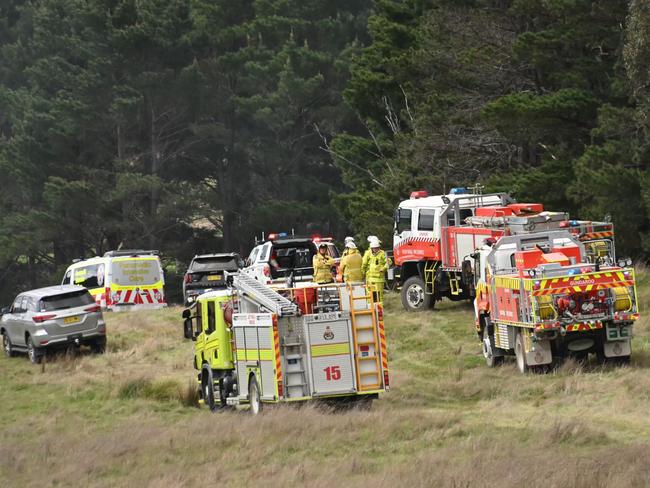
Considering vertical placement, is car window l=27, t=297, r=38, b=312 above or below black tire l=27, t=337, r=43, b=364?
above

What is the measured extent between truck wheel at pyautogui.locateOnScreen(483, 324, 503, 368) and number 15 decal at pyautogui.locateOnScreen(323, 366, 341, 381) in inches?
195

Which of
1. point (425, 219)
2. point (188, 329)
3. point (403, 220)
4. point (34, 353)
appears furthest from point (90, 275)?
point (188, 329)

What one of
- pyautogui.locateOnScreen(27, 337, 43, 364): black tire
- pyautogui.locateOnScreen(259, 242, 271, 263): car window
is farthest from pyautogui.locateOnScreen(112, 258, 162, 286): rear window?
pyautogui.locateOnScreen(27, 337, 43, 364): black tire

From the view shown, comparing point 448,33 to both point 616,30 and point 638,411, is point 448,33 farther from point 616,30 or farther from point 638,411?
point 638,411

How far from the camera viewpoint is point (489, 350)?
902 inches

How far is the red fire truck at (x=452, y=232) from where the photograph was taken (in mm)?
26172

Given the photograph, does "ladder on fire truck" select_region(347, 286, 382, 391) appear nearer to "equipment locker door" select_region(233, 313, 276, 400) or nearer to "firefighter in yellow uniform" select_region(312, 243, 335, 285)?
"equipment locker door" select_region(233, 313, 276, 400)

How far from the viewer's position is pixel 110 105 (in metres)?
63.5

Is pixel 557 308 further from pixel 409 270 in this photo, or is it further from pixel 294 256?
pixel 294 256

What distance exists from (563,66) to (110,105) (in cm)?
2985

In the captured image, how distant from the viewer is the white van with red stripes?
3694 centimetres

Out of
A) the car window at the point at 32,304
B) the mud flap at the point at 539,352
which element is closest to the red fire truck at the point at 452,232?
the mud flap at the point at 539,352

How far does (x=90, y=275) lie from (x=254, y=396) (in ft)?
64.2

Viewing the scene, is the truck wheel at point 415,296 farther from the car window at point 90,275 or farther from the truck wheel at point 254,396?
the truck wheel at point 254,396
